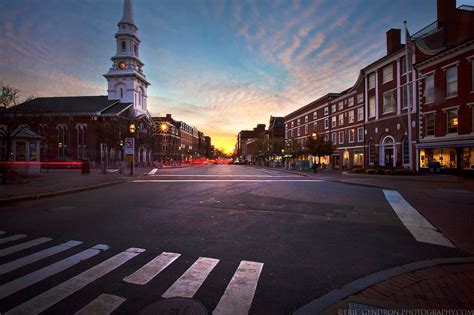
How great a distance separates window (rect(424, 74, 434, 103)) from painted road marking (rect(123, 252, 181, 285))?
30204 mm

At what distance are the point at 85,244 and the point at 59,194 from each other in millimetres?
9265

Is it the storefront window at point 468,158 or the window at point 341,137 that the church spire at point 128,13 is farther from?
the storefront window at point 468,158

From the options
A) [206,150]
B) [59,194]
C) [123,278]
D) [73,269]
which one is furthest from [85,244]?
[206,150]

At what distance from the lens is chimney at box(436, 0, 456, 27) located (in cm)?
2794

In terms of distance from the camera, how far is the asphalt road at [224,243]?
3.66 meters

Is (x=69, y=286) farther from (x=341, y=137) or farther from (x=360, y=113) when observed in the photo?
(x=341, y=137)

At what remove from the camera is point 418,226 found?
7191 mm

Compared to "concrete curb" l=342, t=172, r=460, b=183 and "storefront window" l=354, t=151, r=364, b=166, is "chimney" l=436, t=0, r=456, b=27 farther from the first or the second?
"storefront window" l=354, t=151, r=364, b=166

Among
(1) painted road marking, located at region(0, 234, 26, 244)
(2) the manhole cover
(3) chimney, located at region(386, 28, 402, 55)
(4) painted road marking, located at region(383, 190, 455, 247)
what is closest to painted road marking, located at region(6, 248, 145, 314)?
(2) the manhole cover

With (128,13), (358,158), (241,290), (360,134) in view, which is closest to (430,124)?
(360,134)

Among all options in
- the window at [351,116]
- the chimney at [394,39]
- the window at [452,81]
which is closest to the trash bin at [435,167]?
the window at [452,81]

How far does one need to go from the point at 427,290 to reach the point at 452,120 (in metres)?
27.4

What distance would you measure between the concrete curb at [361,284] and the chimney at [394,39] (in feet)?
122

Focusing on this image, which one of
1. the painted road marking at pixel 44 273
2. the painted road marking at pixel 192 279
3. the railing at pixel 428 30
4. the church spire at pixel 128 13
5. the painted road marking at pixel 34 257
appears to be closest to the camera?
the painted road marking at pixel 192 279
